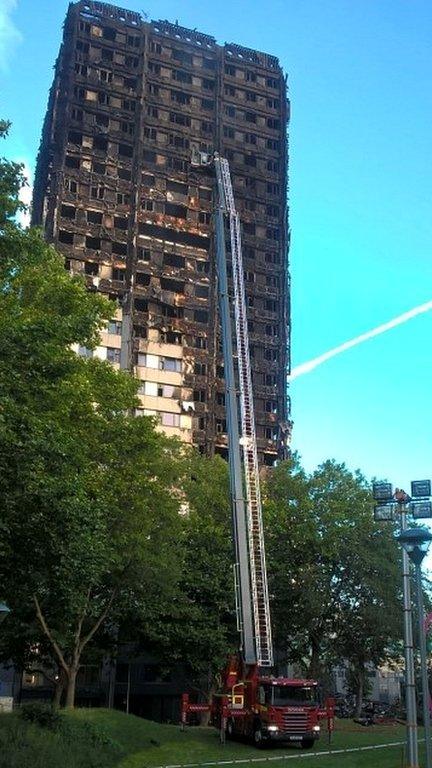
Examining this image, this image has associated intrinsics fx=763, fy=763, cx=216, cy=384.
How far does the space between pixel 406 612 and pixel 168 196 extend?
74.8m

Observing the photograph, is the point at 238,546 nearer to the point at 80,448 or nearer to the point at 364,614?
the point at 80,448

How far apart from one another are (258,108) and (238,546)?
8087 centimetres

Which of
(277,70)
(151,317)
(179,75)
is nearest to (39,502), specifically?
(151,317)

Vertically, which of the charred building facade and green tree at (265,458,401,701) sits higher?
the charred building facade

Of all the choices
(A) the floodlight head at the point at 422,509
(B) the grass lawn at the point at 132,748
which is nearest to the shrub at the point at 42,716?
(B) the grass lawn at the point at 132,748

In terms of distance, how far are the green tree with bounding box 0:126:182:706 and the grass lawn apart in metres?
3.76

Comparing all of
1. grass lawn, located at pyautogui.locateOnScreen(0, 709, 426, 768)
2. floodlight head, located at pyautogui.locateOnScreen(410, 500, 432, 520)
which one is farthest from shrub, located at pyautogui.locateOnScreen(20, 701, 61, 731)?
floodlight head, located at pyautogui.locateOnScreen(410, 500, 432, 520)

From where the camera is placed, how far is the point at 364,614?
4797cm

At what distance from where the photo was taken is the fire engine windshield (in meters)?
28.8

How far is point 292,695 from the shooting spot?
95.9 feet

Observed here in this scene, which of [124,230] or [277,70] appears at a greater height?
[277,70]

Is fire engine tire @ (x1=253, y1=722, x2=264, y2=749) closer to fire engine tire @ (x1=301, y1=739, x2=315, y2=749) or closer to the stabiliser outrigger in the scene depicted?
the stabiliser outrigger

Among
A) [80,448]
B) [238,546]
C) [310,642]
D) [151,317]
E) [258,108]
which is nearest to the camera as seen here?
[80,448]

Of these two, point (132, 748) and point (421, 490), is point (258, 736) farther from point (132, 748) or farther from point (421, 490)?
point (421, 490)
